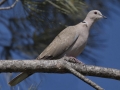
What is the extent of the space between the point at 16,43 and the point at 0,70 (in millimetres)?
268

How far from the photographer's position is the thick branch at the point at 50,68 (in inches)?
39.9

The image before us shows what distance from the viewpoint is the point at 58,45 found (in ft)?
5.05

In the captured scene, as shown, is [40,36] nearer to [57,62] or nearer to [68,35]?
[57,62]

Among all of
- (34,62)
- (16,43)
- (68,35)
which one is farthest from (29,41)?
(68,35)

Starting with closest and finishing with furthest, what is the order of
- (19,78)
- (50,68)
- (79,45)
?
(50,68) < (19,78) < (79,45)

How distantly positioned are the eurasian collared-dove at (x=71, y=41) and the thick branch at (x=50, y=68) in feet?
1.05

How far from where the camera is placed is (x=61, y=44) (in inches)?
61.8

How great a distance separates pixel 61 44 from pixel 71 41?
0.05m

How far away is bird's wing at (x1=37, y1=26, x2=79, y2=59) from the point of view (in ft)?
4.67

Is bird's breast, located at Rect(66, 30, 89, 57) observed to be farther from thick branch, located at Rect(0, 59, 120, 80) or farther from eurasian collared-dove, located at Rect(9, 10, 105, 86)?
thick branch, located at Rect(0, 59, 120, 80)

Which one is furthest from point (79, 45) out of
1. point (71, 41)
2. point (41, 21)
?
point (41, 21)

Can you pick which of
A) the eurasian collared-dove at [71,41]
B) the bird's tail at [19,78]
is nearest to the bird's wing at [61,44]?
the eurasian collared-dove at [71,41]

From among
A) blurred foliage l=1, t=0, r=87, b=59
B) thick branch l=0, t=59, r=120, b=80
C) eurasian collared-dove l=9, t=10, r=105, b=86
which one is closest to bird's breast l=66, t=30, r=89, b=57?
eurasian collared-dove l=9, t=10, r=105, b=86

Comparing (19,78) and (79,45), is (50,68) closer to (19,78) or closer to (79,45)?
(19,78)
